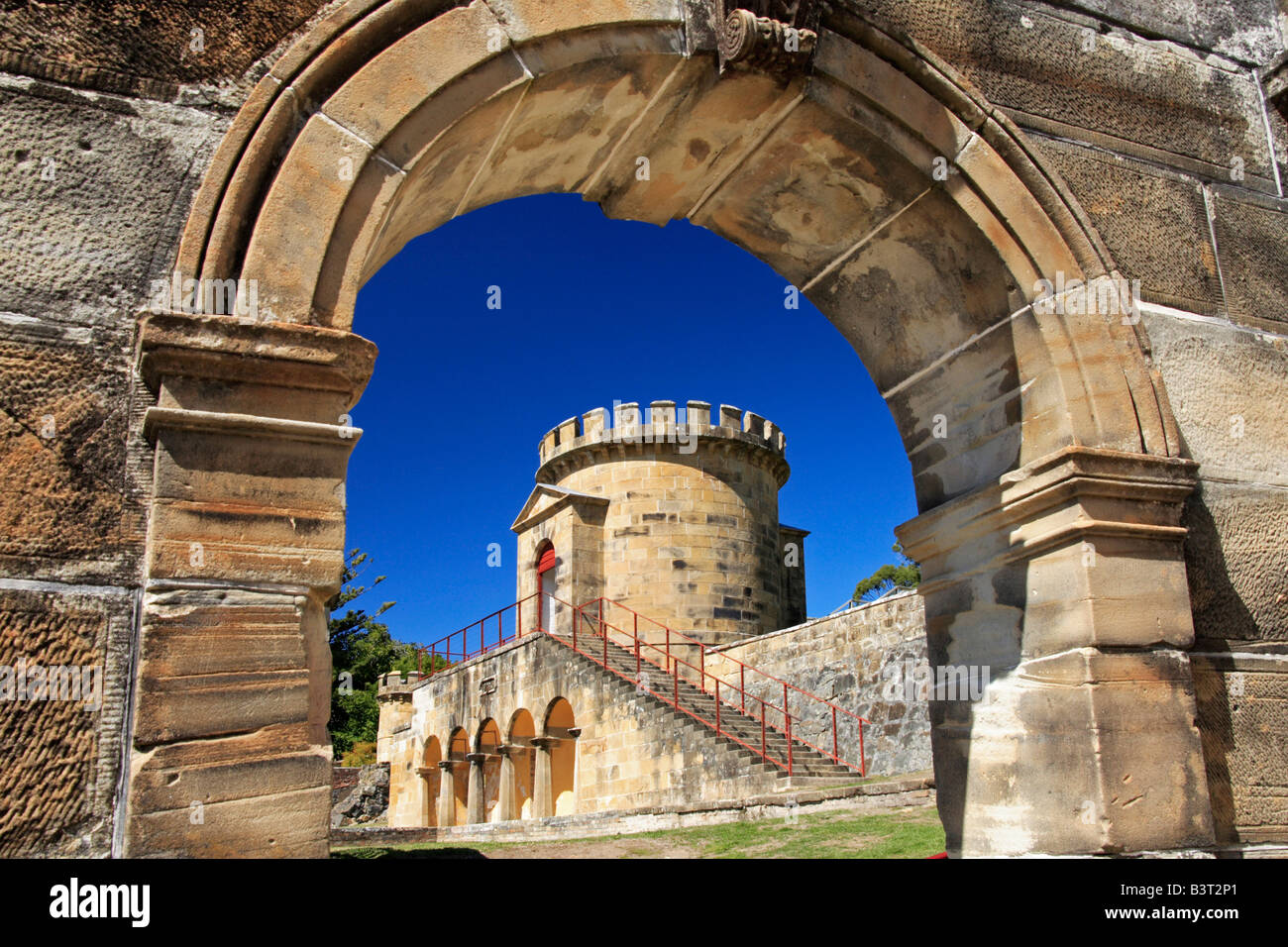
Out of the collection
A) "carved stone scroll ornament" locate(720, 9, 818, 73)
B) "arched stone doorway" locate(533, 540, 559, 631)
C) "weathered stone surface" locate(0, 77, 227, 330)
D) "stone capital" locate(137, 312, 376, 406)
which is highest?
"arched stone doorway" locate(533, 540, 559, 631)

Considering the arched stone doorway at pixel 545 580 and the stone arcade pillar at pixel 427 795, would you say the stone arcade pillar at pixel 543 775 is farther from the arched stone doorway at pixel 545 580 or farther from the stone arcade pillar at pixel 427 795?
the stone arcade pillar at pixel 427 795

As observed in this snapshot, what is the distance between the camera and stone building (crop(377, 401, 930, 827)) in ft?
48.2

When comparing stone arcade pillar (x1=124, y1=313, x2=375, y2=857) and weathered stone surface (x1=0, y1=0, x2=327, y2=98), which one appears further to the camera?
weathered stone surface (x1=0, y1=0, x2=327, y2=98)

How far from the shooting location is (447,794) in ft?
67.4

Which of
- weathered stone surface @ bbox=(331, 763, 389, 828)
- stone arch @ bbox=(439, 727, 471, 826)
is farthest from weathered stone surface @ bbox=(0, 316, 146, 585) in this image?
weathered stone surface @ bbox=(331, 763, 389, 828)

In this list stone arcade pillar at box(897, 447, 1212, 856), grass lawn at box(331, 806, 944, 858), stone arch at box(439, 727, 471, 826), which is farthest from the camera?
stone arch at box(439, 727, 471, 826)

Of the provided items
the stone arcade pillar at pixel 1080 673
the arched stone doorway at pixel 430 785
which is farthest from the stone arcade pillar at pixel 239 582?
the arched stone doorway at pixel 430 785

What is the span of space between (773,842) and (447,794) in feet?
42.5

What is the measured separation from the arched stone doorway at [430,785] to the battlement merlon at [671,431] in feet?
22.7

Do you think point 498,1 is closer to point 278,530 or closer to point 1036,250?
point 278,530

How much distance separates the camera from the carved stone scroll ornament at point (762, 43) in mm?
3479

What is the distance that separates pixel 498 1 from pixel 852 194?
5.32 feet

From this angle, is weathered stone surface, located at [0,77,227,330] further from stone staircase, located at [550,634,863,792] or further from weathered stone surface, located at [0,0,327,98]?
stone staircase, located at [550,634,863,792]
